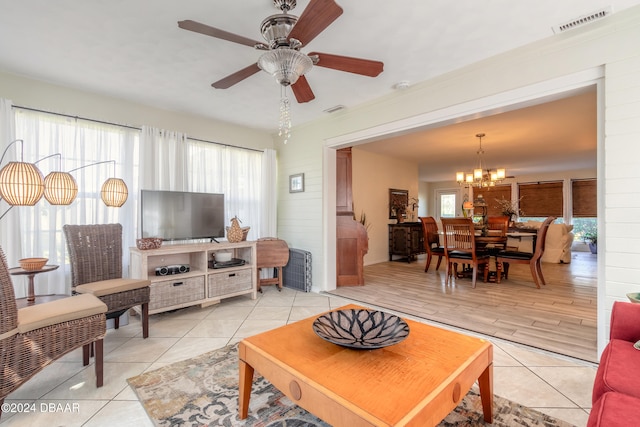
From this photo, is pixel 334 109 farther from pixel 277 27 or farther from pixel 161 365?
pixel 161 365

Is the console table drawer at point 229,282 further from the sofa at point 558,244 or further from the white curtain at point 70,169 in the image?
the sofa at point 558,244

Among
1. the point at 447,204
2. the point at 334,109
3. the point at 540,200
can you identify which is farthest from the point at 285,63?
the point at 447,204

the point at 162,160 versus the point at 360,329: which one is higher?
the point at 162,160

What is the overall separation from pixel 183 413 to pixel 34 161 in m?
2.98

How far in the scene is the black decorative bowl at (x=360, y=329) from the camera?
141cm

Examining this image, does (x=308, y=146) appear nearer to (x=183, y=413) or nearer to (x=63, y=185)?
(x=63, y=185)

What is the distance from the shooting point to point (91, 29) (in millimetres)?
2207

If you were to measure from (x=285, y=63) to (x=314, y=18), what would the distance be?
35 centimetres

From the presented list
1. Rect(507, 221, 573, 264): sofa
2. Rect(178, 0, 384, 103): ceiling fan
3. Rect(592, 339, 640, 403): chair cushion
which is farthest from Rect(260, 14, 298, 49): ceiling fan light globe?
Rect(507, 221, 573, 264): sofa

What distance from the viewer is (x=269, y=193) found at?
4.78 m

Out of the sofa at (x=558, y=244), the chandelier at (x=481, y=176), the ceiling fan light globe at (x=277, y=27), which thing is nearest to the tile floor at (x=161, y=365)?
the ceiling fan light globe at (x=277, y=27)

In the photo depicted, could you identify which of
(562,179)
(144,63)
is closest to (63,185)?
(144,63)

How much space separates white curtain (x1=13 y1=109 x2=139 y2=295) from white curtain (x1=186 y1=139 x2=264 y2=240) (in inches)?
29.2

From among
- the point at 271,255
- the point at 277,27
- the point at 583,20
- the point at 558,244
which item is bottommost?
the point at 558,244
